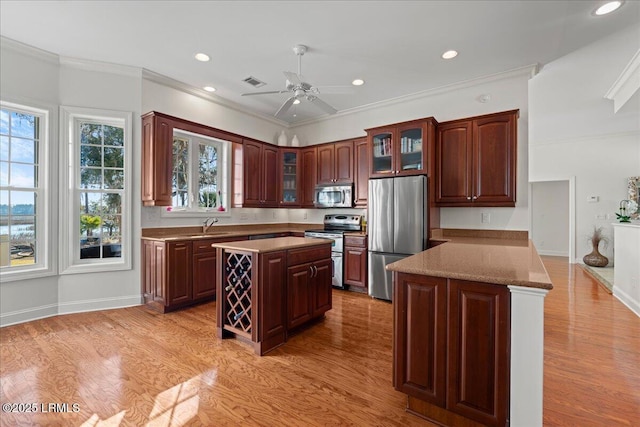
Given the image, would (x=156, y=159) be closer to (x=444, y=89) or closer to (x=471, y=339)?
(x=471, y=339)

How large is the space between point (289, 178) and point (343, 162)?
3.70 feet

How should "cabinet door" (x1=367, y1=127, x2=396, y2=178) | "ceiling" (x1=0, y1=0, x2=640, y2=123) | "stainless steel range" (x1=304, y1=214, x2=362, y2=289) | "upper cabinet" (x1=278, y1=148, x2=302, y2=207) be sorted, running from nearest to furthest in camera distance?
1. "ceiling" (x1=0, y1=0, x2=640, y2=123)
2. "cabinet door" (x1=367, y1=127, x2=396, y2=178)
3. "stainless steel range" (x1=304, y1=214, x2=362, y2=289)
4. "upper cabinet" (x1=278, y1=148, x2=302, y2=207)

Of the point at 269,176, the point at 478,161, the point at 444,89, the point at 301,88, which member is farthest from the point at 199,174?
the point at 478,161

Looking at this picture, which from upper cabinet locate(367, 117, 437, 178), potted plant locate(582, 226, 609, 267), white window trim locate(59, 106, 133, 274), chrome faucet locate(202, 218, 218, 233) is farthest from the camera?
potted plant locate(582, 226, 609, 267)

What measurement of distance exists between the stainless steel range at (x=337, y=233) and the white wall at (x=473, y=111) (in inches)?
54.2

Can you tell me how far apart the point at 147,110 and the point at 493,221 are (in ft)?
15.7

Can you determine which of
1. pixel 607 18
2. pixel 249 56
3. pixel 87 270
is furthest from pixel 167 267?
pixel 607 18

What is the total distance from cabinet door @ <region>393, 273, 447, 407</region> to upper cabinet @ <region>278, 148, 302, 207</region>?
3.79 meters

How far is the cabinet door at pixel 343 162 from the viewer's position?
15.6ft

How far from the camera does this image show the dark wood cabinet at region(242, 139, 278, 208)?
475cm

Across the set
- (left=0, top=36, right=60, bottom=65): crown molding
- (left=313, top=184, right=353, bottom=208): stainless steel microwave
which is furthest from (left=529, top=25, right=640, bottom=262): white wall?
(left=0, top=36, right=60, bottom=65): crown molding

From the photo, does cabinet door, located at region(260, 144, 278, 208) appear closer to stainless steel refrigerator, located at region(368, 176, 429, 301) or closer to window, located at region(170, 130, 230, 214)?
window, located at region(170, 130, 230, 214)

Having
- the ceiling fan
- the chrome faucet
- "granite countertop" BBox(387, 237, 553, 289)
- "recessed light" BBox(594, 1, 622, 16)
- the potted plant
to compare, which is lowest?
the potted plant

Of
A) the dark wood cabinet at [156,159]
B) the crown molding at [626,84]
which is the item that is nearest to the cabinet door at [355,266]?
the dark wood cabinet at [156,159]
